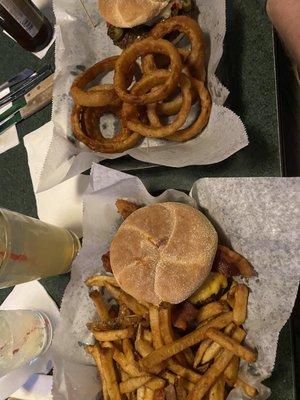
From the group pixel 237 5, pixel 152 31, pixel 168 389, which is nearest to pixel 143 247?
pixel 168 389

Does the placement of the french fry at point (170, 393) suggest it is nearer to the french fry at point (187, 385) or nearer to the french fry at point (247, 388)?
the french fry at point (187, 385)

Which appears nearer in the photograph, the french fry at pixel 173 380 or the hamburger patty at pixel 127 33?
the french fry at pixel 173 380

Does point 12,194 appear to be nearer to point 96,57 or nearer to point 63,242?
point 63,242

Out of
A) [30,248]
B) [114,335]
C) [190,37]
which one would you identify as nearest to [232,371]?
[114,335]

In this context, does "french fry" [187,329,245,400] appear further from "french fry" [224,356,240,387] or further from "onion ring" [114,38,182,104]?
"onion ring" [114,38,182,104]

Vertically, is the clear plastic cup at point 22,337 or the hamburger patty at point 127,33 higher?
the hamburger patty at point 127,33

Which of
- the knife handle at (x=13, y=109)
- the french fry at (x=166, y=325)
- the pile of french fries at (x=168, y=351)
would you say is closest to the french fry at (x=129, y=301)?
the pile of french fries at (x=168, y=351)
